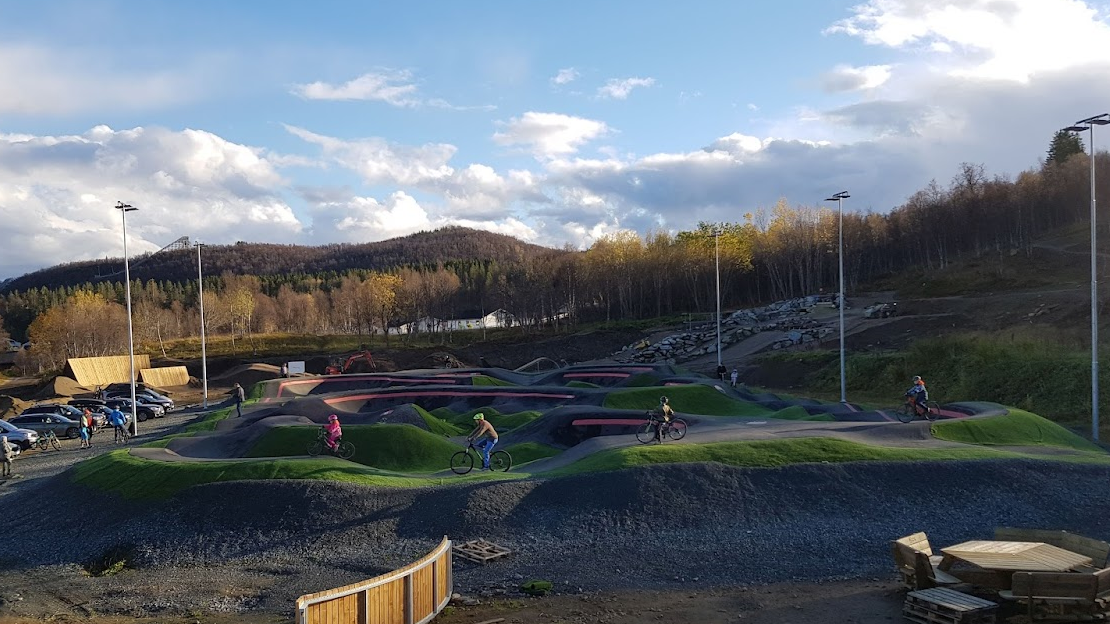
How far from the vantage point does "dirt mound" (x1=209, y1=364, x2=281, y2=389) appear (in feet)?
265

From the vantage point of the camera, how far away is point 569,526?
2077 centimetres

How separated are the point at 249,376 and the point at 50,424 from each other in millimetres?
35371

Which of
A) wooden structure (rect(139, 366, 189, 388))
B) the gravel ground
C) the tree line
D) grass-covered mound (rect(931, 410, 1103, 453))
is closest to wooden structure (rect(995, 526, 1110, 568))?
the gravel ground

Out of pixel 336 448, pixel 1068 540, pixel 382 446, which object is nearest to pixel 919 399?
pixel 1068 540

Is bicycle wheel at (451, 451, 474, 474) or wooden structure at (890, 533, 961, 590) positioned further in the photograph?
bicycle wheel at (451, 451, 474, 474)

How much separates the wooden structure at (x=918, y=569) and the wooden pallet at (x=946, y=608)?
0.86 feet

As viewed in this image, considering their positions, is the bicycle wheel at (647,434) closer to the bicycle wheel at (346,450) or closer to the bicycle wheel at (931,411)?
the bicycle wheel at (346,450)

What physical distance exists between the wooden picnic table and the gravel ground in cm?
263

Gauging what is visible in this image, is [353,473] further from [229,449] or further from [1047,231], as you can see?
[1047,231]

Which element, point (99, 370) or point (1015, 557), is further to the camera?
point (99, 370)

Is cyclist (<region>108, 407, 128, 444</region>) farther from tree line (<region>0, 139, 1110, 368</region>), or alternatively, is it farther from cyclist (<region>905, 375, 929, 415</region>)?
tree line (<region>0, 139, 1110, 368</region>)

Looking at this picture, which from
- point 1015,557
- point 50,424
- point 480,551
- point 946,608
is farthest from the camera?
point 50,424

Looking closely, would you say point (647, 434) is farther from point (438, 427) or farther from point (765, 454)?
point (438, 427)

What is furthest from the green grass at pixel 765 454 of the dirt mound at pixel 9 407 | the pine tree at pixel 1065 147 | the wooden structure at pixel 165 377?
the pine tree at pixel 1065 147
